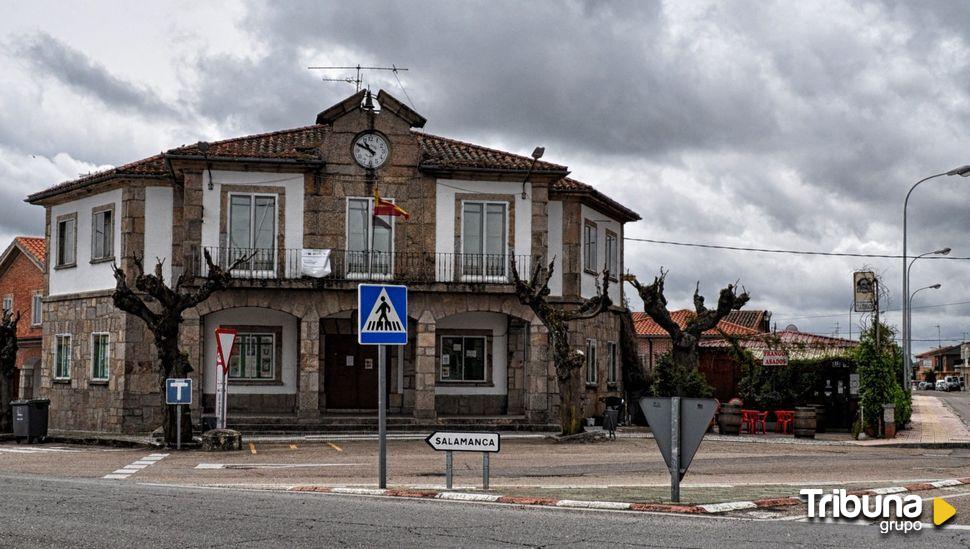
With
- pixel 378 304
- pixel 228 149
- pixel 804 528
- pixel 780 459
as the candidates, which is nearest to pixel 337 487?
pixel 378 304

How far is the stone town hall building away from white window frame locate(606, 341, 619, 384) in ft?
9.69

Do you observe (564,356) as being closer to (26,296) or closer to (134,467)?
(134,467)

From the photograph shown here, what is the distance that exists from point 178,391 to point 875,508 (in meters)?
16.5

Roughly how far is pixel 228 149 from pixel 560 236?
32.5ft

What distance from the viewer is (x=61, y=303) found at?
33906 mm

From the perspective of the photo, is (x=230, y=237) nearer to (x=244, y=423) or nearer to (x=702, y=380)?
(x=244, y=423)

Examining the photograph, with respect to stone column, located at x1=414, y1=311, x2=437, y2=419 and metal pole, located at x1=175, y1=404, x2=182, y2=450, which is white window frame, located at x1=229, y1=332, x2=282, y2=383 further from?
metal pole, located at x1=175, y1=404, x2=182, y2=450

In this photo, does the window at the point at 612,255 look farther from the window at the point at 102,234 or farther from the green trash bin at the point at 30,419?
the green trash bin at the point at 30,419

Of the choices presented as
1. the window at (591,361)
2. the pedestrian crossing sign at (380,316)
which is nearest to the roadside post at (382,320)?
the pedestrian crossing sign at (380,316)

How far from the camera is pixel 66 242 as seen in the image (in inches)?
1348

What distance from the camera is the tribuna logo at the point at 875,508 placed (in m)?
11.1

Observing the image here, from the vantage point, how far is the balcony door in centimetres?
3075

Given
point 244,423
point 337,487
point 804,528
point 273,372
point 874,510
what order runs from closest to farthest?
1. point 804,528
2. point 874,510
3. point 337,487
4. point 244,423
5. point 273,372

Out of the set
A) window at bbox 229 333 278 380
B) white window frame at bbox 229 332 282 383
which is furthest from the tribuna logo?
window at bbox 229 333 278 380
